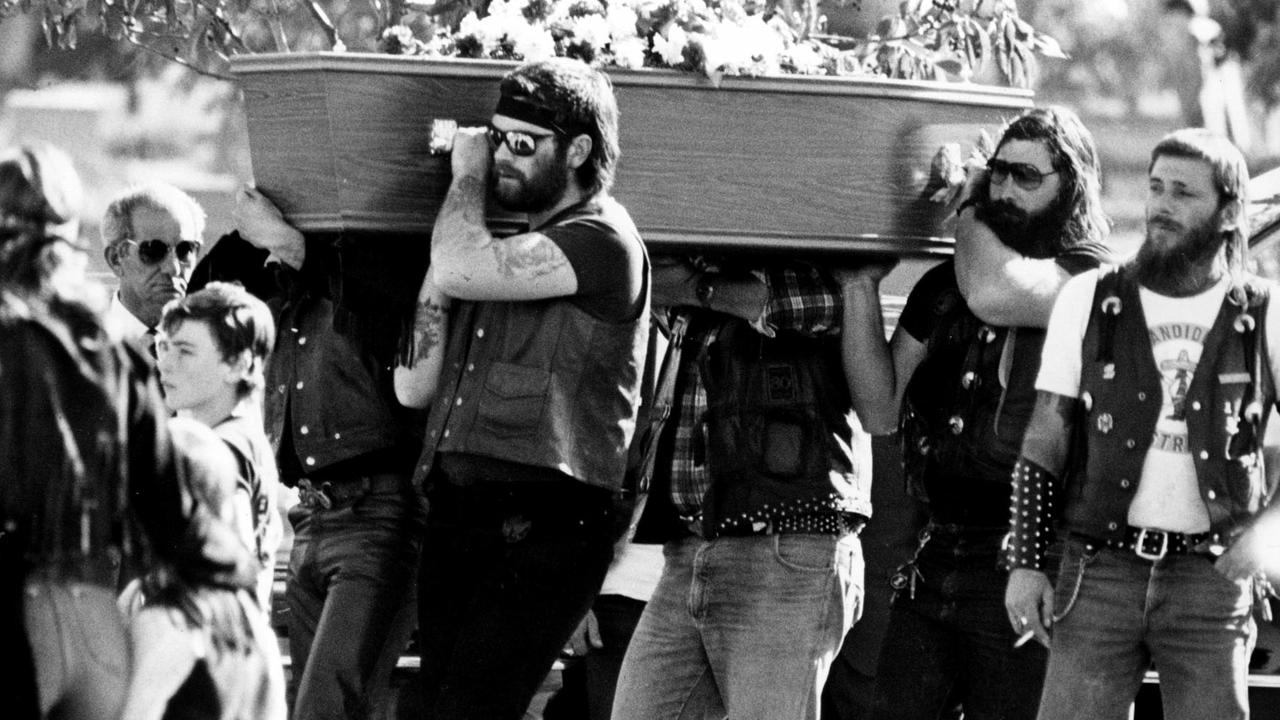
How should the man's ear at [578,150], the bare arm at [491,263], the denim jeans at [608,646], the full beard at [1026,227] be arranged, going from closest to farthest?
the bare arm at [491,263] < the man's ear at [578,150] < the full beard at [1026,227] < the denim jeans at [608,646]

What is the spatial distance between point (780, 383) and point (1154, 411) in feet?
3.23

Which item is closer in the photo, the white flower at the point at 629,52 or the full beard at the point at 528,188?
the full beard at the point at 528,188

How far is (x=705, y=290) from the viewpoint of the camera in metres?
6.03

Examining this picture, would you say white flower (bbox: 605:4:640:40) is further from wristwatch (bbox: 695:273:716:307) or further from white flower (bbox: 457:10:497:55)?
wristwatch (bbox: 695:273:716:307)

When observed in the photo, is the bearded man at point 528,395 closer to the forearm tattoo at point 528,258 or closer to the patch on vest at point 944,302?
the forearm tattoo at point 528,258

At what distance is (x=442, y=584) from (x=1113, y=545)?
143 cm

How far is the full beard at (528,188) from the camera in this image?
5.66m

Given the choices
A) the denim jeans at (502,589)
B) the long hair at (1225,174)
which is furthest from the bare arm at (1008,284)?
the denim jeans at (502,589)

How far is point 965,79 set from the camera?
22.2 feet

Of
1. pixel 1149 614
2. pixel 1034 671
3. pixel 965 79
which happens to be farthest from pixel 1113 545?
pixel 965 79

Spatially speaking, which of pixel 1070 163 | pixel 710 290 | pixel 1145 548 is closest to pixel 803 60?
pixel 710 290

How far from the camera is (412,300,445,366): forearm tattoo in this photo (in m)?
5.80

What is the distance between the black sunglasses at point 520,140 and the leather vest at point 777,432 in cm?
69

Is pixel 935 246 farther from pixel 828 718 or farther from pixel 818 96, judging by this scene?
pixel 828 718
